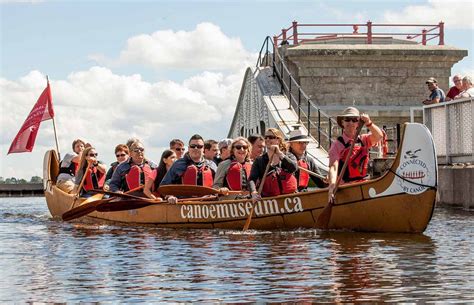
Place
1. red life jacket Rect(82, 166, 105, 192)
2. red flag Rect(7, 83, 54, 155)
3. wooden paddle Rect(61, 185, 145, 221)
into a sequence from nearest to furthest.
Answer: wooden paddle Rect(61, 185, 145, 221) < red life jacket Rect(82, 166, 105, 192) < red flag Rect(7, 83, 54, 155)

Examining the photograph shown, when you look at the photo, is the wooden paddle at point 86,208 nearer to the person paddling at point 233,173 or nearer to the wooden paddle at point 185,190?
the wooden paddle at point 185,190

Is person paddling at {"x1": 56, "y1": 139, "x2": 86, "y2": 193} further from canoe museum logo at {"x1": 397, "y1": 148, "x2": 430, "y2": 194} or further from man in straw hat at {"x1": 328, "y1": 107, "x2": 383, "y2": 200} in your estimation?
canoe museum logo at {"x1": 397, "y1": 148, "x2": 430, "y2": 194}

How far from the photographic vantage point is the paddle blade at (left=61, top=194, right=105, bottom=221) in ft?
63.2

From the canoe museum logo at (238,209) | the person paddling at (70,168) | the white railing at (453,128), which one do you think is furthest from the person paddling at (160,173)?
the white railing at (453,128)

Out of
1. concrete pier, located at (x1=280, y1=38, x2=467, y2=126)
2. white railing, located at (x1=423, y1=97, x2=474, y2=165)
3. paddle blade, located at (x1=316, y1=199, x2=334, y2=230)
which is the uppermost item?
concrete pier, located at (x1=280, y1=38, x2=467, y2=126)

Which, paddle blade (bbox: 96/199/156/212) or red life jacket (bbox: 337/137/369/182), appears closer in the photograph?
red life jacket (bbox: 337/137/369/182)

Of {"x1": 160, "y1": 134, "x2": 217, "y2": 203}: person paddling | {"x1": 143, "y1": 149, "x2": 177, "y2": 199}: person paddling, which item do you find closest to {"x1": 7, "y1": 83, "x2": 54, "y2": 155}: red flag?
{"x1": 143, "y1": 149, "x2": 177, "y2": 199}: person paddling

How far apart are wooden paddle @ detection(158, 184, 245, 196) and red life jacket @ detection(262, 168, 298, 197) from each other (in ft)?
3.32

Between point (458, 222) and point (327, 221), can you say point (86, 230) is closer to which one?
point (327, 221)

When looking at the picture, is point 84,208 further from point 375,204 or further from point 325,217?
point 375,204

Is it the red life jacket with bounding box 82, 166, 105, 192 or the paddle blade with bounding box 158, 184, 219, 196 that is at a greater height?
the red life jacket with bounding box 82, 166, 105, 192

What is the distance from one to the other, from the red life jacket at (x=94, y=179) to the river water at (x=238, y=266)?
4478 millimetres

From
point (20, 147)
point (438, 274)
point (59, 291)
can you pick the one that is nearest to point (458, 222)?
point (438, 274)

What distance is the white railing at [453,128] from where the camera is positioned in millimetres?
21562
